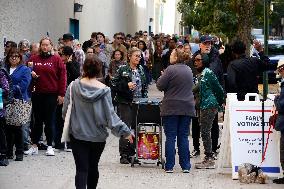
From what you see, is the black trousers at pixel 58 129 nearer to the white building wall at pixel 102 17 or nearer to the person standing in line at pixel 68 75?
the person standing in line at pixel 68 75

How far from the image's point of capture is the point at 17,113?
43.4 ft

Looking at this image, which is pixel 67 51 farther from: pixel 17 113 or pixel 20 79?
pixel 17 113

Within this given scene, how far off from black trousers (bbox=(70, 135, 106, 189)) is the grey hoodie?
7cm

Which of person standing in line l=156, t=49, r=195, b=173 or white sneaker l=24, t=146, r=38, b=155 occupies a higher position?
person standing in line l=156, t=49, r=195, b=173

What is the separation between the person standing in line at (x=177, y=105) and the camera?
1212cm

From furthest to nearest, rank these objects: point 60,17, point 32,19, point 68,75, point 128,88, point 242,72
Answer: point 60,17 → point 32,19 → point 68,75 → point 128,88 → point 242,72

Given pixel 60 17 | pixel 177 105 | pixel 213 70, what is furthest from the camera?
pixel 60 17

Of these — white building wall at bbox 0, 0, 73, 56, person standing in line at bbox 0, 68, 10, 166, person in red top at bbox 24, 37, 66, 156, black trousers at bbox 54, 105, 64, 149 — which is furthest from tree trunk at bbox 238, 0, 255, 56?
person standing in line at bbox 0, 68, 10, 166

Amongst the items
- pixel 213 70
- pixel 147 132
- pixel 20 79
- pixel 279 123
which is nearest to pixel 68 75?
pixel 20 79

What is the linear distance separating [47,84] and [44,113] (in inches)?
19.3

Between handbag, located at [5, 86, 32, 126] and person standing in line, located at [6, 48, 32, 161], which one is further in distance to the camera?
person standing in line, located at [6, 48, 32, 161]

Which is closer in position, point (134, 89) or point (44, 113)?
point (134, 89)

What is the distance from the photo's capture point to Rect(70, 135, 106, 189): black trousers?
9086mm

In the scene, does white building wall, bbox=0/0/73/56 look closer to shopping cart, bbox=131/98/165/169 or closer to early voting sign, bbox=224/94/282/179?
shopping cart, bbox=131/98/165/169
